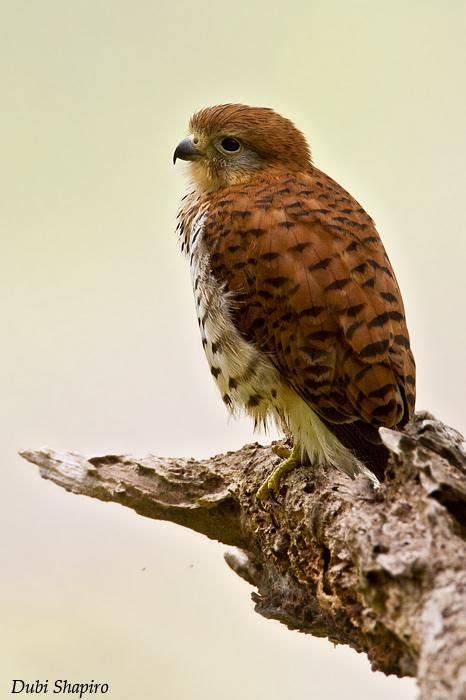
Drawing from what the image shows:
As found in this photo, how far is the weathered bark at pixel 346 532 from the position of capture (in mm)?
1887

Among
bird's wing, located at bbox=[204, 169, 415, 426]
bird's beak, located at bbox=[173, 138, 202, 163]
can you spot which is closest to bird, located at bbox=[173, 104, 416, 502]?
bird's wing, located at bbox=[204, 169, 415, 426]

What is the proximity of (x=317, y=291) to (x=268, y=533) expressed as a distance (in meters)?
0.78

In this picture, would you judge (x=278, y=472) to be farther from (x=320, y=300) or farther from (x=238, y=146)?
(x=238, y=146)

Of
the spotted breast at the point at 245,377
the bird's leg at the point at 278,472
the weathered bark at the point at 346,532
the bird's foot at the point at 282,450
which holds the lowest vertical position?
the weathered bark at the point at 346,532

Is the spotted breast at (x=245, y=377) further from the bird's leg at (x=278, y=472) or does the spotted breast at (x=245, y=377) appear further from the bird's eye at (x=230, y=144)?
the bird's eye at (x=230, y=144)

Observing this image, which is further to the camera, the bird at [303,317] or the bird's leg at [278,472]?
the bird's leg at [278,472]

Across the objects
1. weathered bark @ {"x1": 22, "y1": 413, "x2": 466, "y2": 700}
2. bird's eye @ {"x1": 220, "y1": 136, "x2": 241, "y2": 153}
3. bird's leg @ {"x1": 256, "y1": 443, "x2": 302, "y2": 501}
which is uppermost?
bird's eye @ {"x1": 220, "y1": 136, "x2": 241, "y2": 153}

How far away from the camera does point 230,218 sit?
3.19m

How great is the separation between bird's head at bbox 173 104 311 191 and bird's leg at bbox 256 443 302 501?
1.09 meters

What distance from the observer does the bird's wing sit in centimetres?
282

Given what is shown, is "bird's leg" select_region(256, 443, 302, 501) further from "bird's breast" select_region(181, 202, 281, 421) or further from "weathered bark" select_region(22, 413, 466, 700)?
"bird's breast" select_region(181, 202, 281, 421)

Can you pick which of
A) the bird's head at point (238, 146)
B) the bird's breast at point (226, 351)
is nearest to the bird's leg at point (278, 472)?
the bird's breast at point (226, 351)

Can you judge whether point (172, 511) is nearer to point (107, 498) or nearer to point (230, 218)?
point (107, 498)

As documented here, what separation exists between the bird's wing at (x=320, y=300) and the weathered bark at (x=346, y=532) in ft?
0.68
